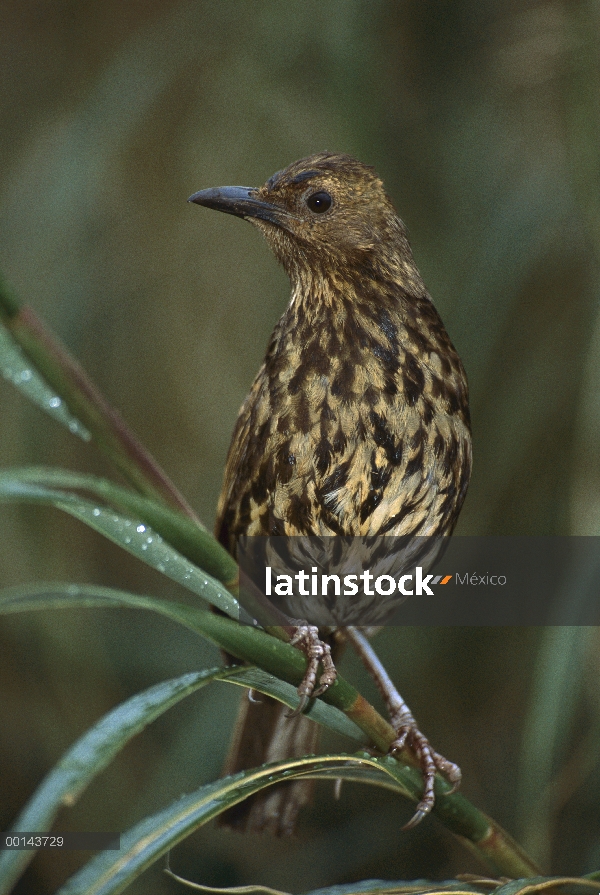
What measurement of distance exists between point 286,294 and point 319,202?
49 centimetres

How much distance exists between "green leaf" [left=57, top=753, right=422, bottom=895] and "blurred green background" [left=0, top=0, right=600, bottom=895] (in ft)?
1.64

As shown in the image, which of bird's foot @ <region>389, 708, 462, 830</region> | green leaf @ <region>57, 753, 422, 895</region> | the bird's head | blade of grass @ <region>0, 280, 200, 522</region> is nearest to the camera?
blade of grass @ <region>0, 280, 200, 522</region>

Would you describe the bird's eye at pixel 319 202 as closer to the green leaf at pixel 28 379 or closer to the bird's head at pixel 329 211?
the bird's head at pixel 329 211

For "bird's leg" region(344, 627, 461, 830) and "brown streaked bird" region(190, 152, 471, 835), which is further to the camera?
"brown streaked bird" region(190, 152, 471, 835)

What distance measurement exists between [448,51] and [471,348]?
51 centimetres

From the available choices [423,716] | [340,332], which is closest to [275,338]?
[340,332]

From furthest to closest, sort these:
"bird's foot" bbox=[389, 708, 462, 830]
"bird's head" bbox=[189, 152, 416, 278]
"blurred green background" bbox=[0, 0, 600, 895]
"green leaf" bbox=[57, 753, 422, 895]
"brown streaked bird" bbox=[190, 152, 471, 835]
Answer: "blurred green background" bbox=[0, 0, 600, 895]
"bird's head" bbox=[189, 152, 416, 278]
"brown streaked bird" bbox=[190, 152, 471, 835]
"bird's foot" bbox=[389, 708, 462, 830]
"green leaf" bbox=[57, 753, 422, 895]

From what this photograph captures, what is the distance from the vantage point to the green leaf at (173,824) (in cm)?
79

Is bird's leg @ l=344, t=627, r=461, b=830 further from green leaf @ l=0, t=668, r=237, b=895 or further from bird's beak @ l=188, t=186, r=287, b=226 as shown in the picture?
bird's beak @ l=188, t=186, r=287, b=226

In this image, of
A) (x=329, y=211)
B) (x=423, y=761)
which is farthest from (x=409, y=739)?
(x=329, y=211)

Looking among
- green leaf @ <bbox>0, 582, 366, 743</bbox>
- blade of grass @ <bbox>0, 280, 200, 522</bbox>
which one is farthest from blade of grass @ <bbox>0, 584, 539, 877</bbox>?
blade of grass @ <bbox>0, 280, 200, 522</bbox>

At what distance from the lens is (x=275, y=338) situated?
4.09 feet

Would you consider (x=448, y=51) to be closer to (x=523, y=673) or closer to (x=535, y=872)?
(x=523, y=673)

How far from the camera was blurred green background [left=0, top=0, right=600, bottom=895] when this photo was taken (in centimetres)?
146
